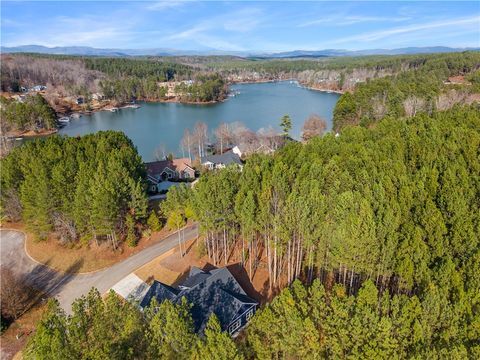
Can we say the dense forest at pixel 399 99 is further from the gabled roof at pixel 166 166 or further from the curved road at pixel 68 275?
the curved road at pixel 68 275

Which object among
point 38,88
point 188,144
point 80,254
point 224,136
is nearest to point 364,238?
point 80,254

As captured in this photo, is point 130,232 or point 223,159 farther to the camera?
point 223,159

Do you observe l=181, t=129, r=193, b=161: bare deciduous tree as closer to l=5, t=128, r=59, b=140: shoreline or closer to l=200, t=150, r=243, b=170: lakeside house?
l=200, t=150, r=243, b=170: lakeside house

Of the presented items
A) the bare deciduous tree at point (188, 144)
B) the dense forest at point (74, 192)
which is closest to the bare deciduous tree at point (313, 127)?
the bare deciduous tree at point (188, 144)

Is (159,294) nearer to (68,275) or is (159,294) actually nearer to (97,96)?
(68,275)

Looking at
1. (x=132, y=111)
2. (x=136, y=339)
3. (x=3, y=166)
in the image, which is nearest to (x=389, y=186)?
(x=136, y=339)

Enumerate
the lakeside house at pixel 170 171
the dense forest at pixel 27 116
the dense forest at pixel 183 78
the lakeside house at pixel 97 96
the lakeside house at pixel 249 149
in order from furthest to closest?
A: the lakeside house at pixel 97 96
the dense forest at pixel 183 78
the dense forest at pixel 27 116
the lakeside house at pixel 249 149
the lakeside house at pixel 170 171

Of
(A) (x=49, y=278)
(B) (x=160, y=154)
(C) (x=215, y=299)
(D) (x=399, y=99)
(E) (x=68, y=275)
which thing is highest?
(D) (x=399, y=99)
